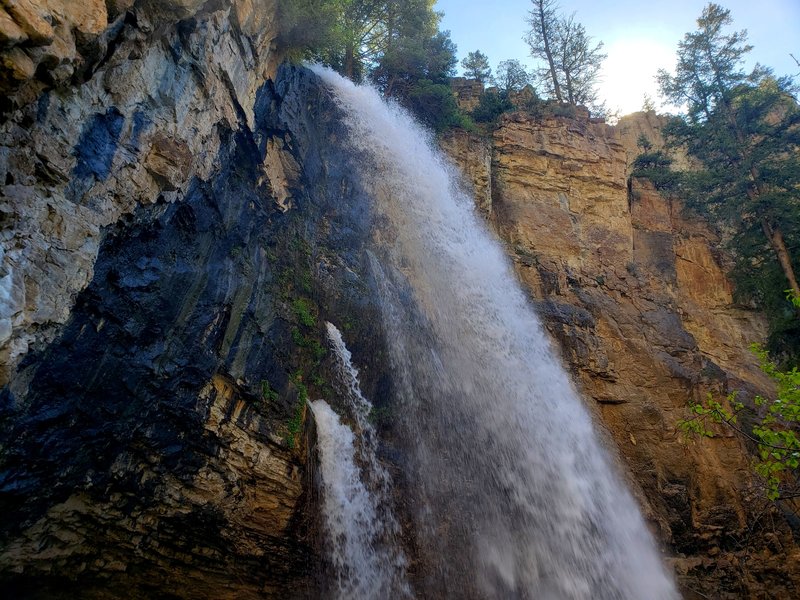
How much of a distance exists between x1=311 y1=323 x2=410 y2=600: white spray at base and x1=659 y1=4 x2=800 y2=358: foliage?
40.4 feet

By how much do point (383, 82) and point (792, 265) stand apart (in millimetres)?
15618

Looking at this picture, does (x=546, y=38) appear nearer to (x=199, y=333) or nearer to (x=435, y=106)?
(x=435, y=106)

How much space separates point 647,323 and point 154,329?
534 inches

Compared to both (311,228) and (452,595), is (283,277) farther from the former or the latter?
(452,595)

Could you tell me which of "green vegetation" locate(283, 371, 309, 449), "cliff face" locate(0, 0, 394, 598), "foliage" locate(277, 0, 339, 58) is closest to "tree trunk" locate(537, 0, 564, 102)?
"foliage" locate(277, 0, 339, 58)

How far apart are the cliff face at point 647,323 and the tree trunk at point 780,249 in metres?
2.52

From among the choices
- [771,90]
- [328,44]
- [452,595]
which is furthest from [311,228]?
→ [771,90]

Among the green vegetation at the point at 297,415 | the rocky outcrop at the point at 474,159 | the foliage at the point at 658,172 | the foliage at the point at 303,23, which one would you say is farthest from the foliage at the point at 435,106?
the green vegetation at the point at 297,415

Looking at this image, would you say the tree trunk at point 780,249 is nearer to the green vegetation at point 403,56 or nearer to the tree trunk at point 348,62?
the green vegetation at point 403,56

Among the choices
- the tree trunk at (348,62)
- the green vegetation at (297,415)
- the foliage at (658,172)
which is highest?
the tree trunk at (348,62)

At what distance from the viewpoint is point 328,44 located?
11906 millimetres

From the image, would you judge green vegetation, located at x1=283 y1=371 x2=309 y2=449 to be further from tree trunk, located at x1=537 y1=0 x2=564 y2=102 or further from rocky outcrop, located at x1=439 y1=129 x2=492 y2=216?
tree trunk, located at x1=537 y1=0 x2=564 y2=102

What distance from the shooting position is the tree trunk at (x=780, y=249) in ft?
43.6

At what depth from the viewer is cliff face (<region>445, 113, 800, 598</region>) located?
1072cm
